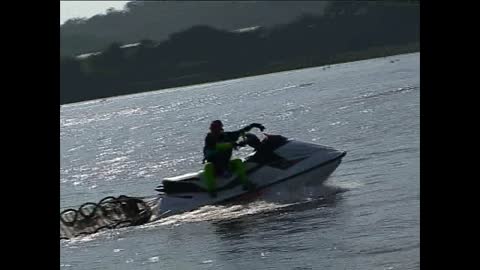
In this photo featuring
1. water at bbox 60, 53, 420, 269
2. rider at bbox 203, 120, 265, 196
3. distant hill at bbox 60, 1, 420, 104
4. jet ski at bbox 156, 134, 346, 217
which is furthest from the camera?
distant hill at bbox 60, 1, 420, 104

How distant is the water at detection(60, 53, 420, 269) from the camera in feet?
48.2

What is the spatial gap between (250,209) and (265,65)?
112353 millimetres

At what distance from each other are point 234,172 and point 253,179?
49 centimetres

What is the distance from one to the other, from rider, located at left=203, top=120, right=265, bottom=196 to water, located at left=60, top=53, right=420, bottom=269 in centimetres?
71

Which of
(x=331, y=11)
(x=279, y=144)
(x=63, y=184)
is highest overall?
(x=331, y=11)

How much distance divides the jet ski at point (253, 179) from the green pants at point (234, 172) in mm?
110

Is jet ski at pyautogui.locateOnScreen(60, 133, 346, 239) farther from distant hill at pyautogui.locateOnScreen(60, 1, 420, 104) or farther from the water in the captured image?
distant hill at pyautogui.locateOnScreen(60, 1, 420, 104)

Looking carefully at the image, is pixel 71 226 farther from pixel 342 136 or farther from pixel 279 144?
pixel 342 136

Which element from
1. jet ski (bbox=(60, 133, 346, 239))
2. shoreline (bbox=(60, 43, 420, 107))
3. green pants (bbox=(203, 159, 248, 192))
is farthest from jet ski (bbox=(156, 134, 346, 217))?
shoreline (bbox=(60, 43, 420, 107))

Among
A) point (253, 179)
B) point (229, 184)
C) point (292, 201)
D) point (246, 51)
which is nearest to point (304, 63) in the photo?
point (246, 51)
